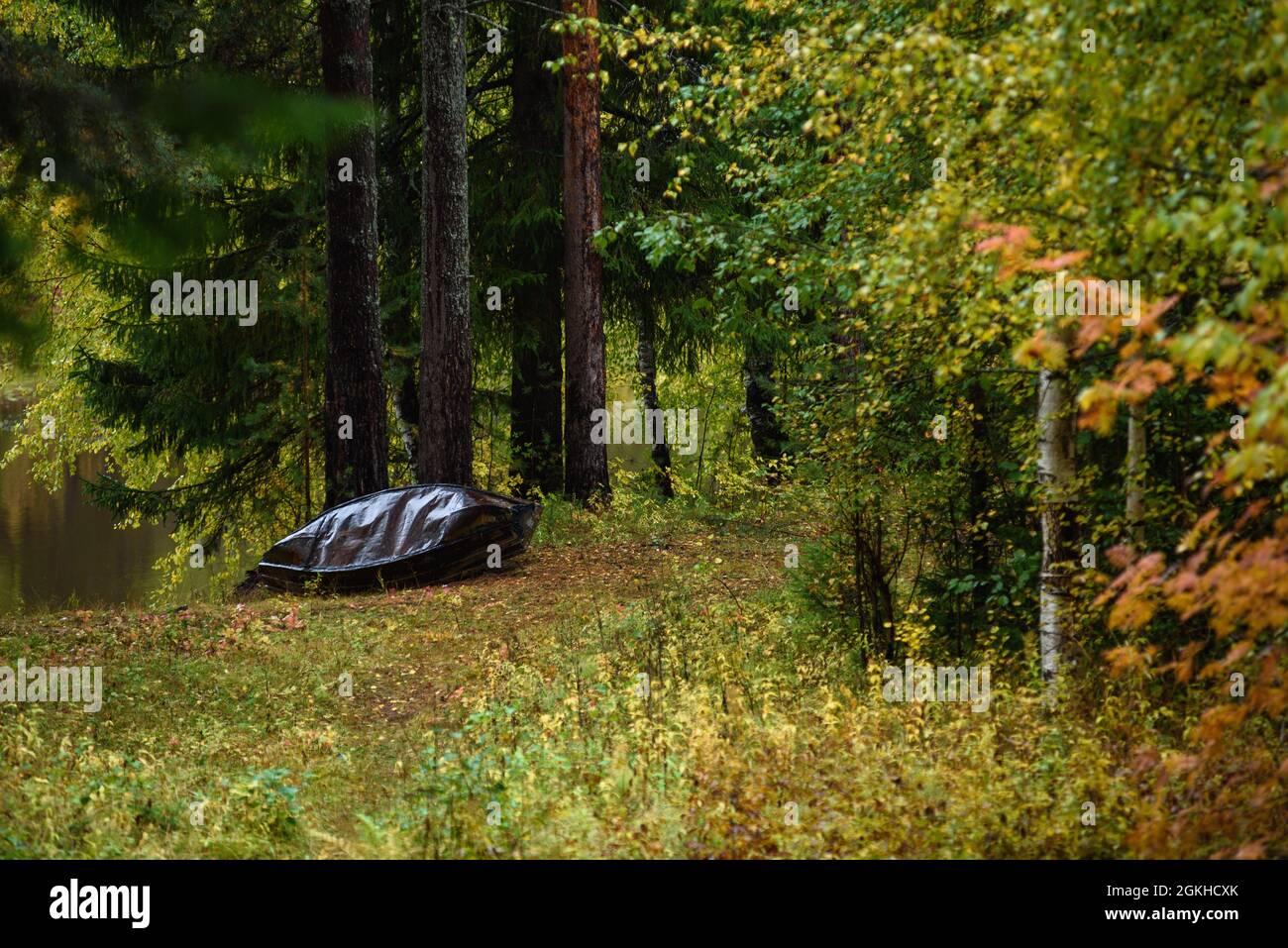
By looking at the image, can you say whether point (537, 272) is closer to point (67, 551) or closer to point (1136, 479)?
point (1136, 479)

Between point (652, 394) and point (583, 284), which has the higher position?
point (583, 284)

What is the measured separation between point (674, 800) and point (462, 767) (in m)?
1.39

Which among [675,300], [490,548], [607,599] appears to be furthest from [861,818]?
[675,300]

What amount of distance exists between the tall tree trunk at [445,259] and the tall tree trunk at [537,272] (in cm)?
281

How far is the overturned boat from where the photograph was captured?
12477 mm

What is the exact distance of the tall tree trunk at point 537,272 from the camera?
17.0 meters

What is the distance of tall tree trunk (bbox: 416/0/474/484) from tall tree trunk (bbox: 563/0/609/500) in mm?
1959

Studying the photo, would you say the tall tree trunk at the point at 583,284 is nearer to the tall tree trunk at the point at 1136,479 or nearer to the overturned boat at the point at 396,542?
the overturned boat at the point at 396,542

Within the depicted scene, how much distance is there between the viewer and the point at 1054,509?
682 cm

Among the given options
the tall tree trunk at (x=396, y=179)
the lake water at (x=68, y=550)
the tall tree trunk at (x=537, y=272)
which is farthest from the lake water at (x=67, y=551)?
the tall tree trunk at (x=537, y=272)

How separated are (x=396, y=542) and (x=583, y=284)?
5.09 metres

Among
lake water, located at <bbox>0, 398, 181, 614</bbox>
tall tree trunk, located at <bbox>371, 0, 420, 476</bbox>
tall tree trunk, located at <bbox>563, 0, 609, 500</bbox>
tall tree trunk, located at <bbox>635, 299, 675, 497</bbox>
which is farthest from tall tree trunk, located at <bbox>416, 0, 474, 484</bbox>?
lake water, located at <bbox>0, 398, 181, 614</bbox>

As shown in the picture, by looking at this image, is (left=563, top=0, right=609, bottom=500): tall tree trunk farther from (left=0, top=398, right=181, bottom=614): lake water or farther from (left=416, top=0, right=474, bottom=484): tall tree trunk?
(left=0, top=398, right=181, bottom=614): lake water

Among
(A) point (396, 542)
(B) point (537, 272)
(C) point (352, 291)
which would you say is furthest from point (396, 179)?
(A) point (396, 542)
